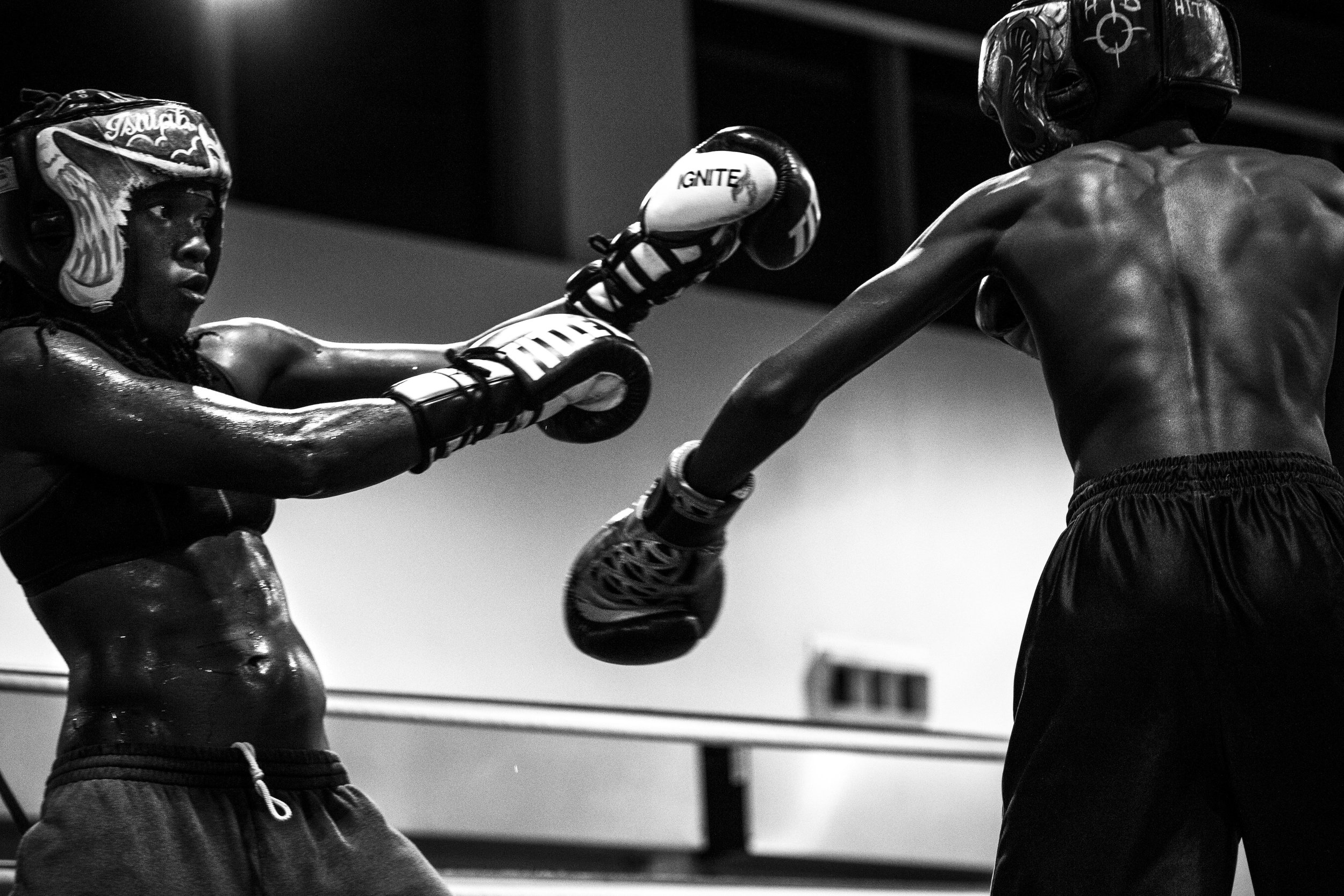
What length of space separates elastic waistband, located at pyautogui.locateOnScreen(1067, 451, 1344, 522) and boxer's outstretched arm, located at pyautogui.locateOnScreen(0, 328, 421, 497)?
3.08 ft

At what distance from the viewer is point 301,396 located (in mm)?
2932

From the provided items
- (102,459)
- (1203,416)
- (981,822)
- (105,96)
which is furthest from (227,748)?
(981,822)

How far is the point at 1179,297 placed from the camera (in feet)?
7.34

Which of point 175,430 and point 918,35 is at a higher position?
point 918,35

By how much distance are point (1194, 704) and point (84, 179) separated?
157 centimetres

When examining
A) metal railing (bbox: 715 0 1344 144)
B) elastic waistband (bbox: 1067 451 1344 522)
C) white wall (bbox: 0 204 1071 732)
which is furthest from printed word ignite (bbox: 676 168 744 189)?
metal railing (bbox: 715 0 1344 144)

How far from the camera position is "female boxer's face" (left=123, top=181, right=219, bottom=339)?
266cm

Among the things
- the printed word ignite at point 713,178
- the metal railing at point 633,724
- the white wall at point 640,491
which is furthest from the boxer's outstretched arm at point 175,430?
the white wall at point 640,491

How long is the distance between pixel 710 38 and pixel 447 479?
2187mm

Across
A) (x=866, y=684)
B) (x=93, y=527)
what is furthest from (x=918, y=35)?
(x=93, y=527)

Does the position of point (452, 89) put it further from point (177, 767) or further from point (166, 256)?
point (177, 767)

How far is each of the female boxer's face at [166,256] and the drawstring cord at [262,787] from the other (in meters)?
0.59

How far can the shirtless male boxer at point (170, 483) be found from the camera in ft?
7.85

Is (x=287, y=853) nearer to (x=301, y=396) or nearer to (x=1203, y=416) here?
(x=301, y=396)
